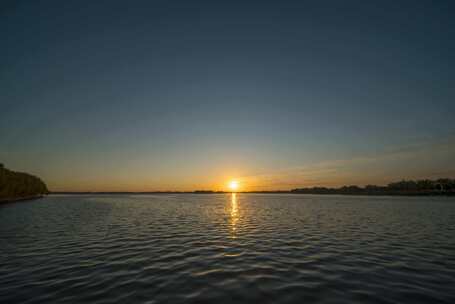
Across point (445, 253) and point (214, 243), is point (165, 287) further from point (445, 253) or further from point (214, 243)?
point (445, 253)

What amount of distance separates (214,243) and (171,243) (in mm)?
3771

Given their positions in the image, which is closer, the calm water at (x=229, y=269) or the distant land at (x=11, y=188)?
the calm water at (x=229, y=269)

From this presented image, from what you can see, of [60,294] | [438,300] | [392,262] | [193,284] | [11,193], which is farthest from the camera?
[11,193]

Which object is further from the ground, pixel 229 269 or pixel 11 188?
pixel 11 188

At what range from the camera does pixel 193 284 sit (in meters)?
10.5

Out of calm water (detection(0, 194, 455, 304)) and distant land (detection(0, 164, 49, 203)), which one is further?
distant land (detection(0, 164, 49, 203))

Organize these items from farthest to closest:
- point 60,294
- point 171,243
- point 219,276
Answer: point 171,243 < point 219,276 < point 60,294

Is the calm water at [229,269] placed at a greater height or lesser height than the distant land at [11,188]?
lesser

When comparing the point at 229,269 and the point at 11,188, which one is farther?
the point at 11,188

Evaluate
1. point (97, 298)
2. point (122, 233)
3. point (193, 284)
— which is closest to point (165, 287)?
point (193, 284)

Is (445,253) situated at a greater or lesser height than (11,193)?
lesser

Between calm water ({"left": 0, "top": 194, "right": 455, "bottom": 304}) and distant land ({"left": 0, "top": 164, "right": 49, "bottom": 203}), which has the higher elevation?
distant land ({"left": 0, "top": 164, "right": 49, "bottom": 203})

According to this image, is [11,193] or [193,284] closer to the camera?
[193,284]

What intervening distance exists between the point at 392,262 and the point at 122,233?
24.3 meters
